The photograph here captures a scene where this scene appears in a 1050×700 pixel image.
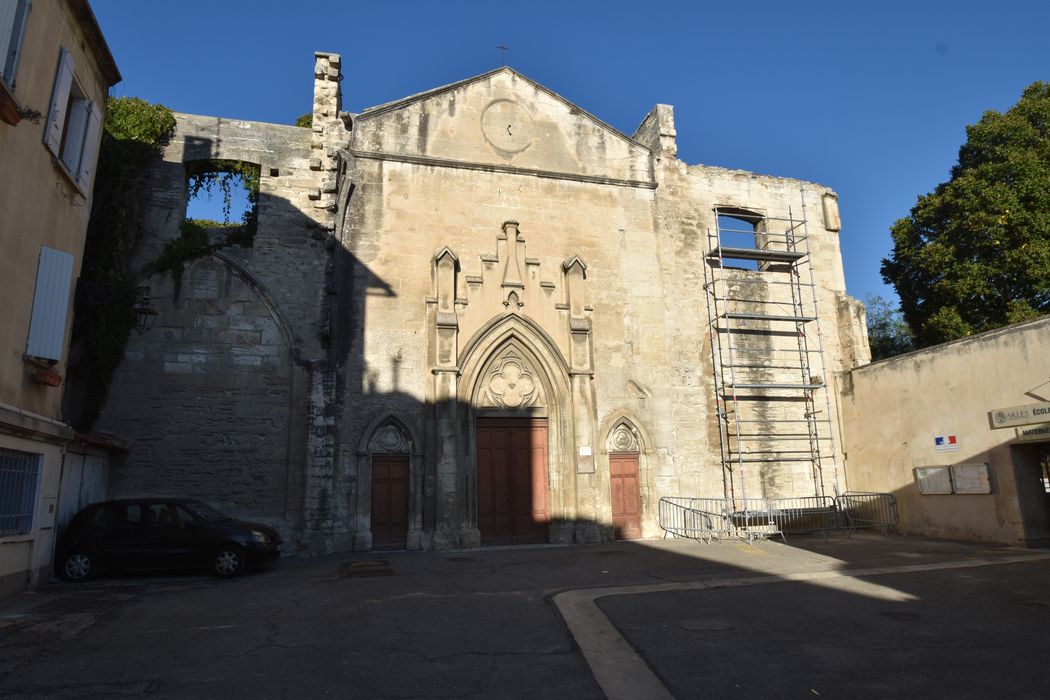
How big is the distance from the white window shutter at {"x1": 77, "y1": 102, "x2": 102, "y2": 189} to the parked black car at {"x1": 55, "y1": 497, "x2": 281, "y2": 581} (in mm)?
5170

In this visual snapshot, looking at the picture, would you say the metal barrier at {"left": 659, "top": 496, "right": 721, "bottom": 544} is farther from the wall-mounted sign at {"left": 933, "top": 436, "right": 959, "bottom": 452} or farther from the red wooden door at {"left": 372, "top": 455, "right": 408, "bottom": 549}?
the red wooden door at {"left": 372, "top": 455, "right": 408, "bottom": 549}

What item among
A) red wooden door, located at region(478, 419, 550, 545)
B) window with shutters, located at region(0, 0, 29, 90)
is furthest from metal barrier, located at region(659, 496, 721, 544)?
window with shutters, located at region(0, 0, 29, 90)

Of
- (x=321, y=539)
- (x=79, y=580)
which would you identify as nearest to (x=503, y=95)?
(x=321, y=539)

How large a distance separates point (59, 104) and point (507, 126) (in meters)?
9.53

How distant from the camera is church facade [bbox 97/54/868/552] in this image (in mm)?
13188

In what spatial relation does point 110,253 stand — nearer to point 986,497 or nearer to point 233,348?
point 233,348

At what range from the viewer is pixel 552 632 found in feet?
21.1

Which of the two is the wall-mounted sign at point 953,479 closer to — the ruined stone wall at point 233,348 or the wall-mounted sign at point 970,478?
the wall-mounted sign at point 970,478

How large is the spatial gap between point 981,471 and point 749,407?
492cm

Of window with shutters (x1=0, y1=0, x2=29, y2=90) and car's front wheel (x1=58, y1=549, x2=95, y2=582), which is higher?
window with shutters (x1=0, y1=0, x2=29, y2=90)

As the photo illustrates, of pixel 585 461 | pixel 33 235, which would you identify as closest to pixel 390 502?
pixel 585 461

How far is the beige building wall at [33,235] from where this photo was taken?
8211mm

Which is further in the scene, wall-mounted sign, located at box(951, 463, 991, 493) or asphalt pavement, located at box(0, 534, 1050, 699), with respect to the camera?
wall-mounted sign, located at box(951, 463, 991, 493)

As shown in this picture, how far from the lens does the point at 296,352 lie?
44.8 feet
